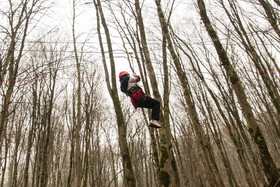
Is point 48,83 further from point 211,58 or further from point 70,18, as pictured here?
point 211,58

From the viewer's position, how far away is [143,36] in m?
4.79

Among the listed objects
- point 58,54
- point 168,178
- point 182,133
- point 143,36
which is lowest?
point 168,178

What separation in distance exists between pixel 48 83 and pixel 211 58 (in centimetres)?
852

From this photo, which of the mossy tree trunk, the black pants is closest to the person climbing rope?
the black pants

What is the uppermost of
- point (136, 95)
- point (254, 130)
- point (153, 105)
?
point (136, 95)

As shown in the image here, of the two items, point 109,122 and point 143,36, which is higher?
point 109,122

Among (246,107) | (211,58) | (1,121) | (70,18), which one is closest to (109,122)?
(70,18)

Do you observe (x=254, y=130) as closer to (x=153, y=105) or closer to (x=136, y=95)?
(x=153, y=105)

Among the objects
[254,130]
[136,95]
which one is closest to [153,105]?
[136,95]

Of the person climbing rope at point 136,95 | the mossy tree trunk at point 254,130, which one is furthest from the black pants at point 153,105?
the mossy tree trunk at point 254,130

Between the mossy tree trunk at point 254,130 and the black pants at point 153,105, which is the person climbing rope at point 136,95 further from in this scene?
the mossy tree trunk at point 254,130

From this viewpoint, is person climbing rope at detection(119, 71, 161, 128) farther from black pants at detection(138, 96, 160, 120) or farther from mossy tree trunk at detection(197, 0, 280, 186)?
mossy tree trunk at detection(197, 0, 280, 186)

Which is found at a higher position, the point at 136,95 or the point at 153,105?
the point at 136,95

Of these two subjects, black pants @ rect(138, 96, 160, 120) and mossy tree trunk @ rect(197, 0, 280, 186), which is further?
black pants @ rect(138, 96, 160, 120)
